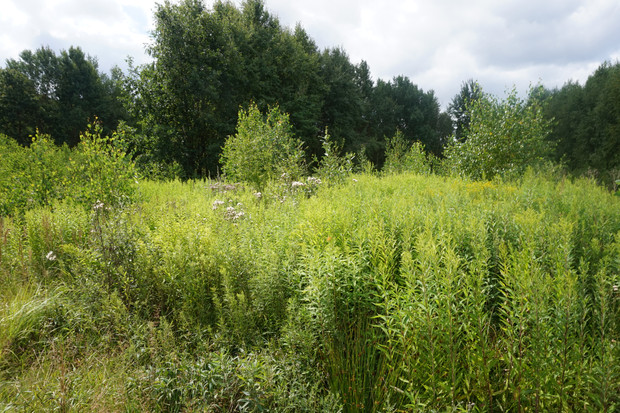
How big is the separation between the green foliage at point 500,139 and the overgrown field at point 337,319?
697 cm

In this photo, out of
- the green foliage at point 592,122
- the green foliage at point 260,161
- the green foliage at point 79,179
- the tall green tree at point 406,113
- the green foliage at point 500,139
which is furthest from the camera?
the tall green tree at point 406,113

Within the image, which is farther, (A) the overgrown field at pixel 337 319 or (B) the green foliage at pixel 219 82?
(B) the green foliage at pixel 219 82

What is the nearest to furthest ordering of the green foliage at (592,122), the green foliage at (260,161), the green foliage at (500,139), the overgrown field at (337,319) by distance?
the overgrown field at (337,319) < the green foliage at (260,161) < the green foliage at (500,139) < the green foliage at (592,122)

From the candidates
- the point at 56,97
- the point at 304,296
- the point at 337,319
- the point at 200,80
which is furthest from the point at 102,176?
the point at 56,97

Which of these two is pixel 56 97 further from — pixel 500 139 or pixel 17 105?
pixel 500 139

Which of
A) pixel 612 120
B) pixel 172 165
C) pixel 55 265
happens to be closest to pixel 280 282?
pixel 55 265

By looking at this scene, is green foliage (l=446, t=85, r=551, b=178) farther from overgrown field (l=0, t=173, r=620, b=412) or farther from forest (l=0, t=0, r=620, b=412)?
overgrown field (l=0, t=173, r=620, b=412)

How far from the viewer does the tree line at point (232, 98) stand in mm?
17578

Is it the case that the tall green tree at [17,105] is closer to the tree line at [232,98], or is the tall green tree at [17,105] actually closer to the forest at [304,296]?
the tree line at [232,98]

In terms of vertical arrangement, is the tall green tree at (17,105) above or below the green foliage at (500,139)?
above

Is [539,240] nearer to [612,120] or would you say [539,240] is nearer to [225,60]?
[225,60]

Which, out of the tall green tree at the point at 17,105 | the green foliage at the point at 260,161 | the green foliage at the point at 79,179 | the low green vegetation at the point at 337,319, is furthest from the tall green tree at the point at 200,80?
the tall green tree at the point at 17,105

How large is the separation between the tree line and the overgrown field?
29.9ft


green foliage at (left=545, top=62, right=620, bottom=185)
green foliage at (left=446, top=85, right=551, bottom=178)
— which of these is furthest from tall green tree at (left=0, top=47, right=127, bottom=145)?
green foliage at (left=545, top=62, right=620, bottom=185)
